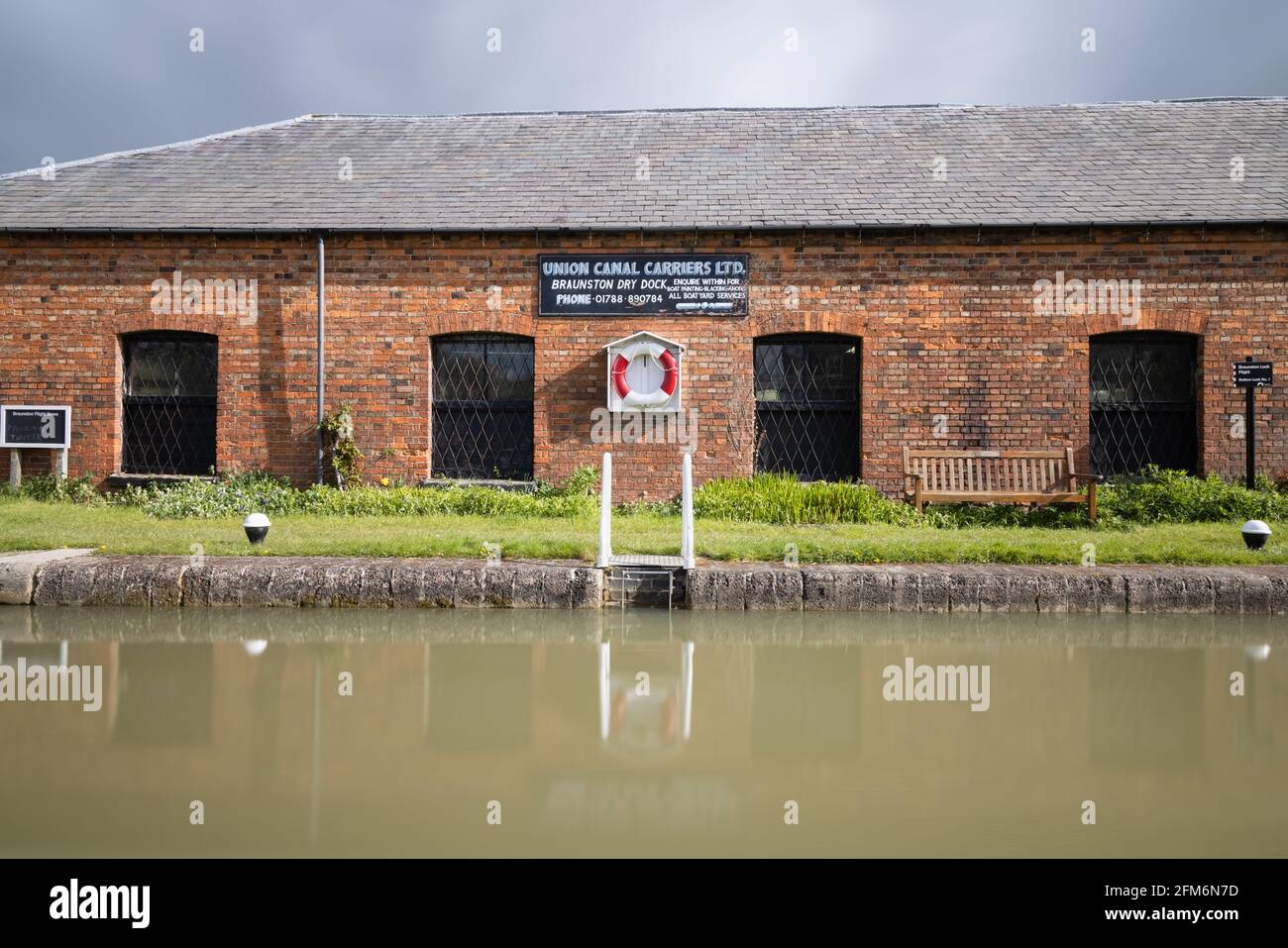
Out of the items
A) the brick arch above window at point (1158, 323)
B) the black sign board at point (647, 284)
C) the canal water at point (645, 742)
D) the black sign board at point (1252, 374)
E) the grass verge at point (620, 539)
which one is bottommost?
the canal water at point (645, 742)

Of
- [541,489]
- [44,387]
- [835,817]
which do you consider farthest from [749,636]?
[44,387]

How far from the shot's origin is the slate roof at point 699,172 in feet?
35.7

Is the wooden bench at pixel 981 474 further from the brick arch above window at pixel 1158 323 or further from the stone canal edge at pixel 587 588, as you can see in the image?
the stone canal edge at pixel 587 588

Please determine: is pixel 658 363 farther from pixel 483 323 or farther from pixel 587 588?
pixel 587 588

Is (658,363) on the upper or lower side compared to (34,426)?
upper

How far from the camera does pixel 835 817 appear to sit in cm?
278

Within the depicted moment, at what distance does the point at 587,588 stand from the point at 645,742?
277 centimetres

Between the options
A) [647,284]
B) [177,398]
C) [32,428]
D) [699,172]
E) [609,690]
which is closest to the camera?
[609,690]

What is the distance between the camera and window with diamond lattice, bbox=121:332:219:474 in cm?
1146

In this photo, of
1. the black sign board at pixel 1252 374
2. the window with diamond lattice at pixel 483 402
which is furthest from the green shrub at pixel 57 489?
the black sign board at pixel 1252 374

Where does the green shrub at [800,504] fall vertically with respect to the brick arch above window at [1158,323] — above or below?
below

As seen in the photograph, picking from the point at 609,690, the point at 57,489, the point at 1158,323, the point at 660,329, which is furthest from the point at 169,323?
the point at 1158,323

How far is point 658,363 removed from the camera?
10.7 meters

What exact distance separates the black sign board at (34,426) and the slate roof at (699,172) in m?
2.32
